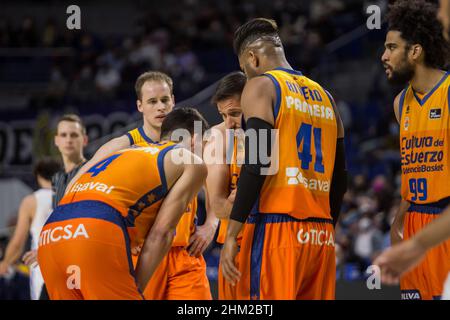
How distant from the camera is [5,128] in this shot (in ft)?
47.1

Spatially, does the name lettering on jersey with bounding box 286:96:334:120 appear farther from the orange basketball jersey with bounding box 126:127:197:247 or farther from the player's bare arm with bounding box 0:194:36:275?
the player's bare arm with bounding box 0:194:36:275

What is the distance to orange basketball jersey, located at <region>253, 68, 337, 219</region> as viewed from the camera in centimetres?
421

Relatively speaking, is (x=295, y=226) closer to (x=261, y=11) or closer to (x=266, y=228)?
(x=266, y=228)

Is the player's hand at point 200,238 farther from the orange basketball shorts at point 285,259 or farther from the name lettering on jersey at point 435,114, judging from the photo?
the name lettering on jersey at point 435,114

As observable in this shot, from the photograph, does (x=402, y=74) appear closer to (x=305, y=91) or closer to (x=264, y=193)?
(x=305, y=91)

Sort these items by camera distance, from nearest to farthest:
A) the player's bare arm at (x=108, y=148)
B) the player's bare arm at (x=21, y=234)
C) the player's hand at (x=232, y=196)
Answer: the player's hand at (x=232, y=196), the player's bare arm at (x=108, y=148), the player's bare arm at (x=21, y=234)

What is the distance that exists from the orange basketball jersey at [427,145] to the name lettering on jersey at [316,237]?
2.94 feet

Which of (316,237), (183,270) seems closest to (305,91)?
(316,237)

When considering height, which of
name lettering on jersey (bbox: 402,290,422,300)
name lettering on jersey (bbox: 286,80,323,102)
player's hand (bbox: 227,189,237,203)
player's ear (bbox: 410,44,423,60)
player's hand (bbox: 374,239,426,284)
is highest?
player's ear (bbox: 410,44,423,60)

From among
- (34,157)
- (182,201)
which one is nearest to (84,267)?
(182,201)

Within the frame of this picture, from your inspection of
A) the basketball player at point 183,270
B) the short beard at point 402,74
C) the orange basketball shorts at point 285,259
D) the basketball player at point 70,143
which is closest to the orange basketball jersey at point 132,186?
the orange basketball shorts at point 285,259

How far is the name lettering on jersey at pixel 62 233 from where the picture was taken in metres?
3.95

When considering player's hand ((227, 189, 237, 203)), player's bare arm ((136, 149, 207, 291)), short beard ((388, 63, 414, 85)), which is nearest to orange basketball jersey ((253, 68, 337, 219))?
player's bare arm ((136, 149, 207, 291))

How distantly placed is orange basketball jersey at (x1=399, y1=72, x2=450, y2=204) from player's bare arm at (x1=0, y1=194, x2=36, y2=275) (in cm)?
446
